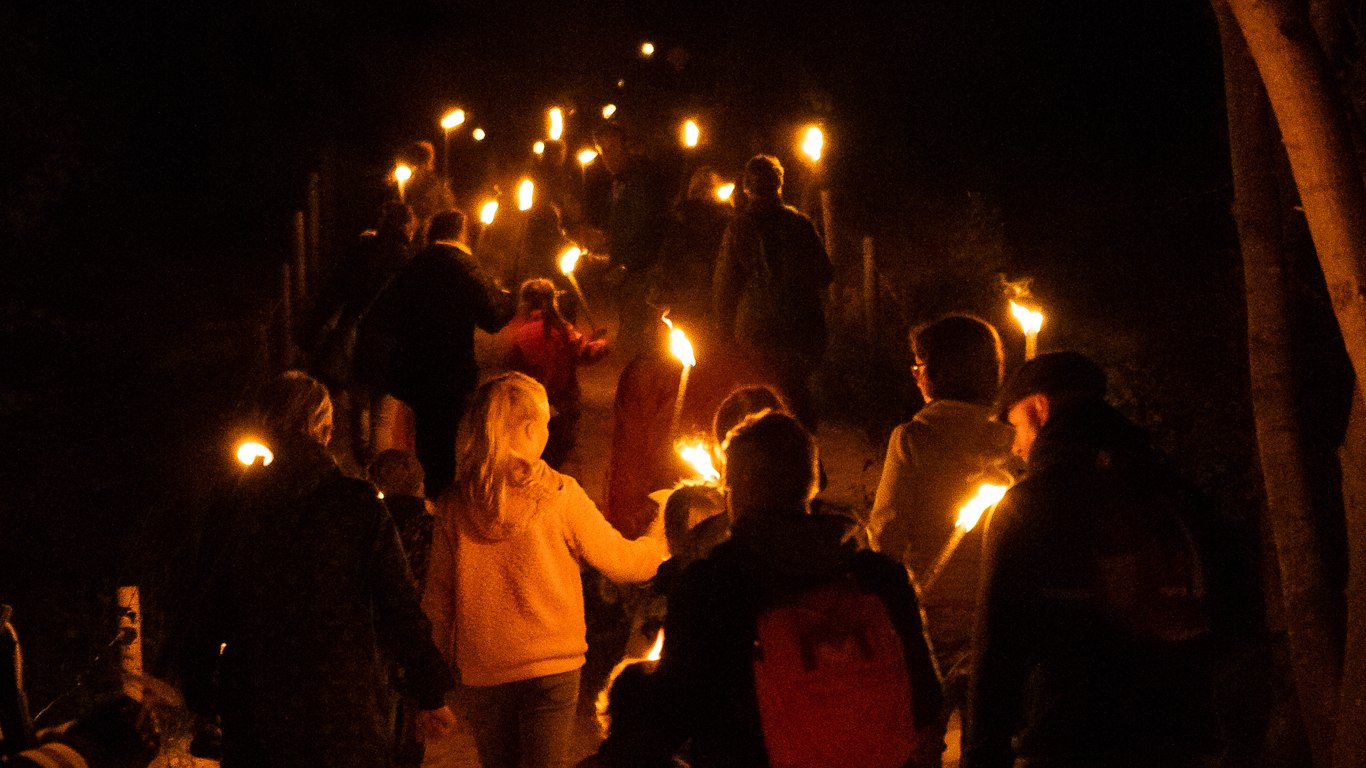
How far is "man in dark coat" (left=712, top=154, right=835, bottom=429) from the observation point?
782 centimetres

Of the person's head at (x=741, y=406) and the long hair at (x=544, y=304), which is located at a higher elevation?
the long hair at (x=544, y=304)

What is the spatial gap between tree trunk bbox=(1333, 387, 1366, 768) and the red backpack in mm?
2500

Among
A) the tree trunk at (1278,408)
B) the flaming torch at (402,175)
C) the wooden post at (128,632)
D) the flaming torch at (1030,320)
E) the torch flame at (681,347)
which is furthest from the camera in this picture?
the flaming torch at (402,175)

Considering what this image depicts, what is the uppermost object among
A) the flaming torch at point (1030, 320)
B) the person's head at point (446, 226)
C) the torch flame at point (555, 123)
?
the torch flame at point (555, 123)

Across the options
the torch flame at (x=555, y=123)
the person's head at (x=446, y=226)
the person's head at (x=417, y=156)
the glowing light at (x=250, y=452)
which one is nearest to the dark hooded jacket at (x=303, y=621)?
the glowing light at (x=250, y=452)

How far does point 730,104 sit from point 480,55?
833 cm

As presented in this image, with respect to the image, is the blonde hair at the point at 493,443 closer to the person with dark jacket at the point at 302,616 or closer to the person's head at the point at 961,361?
the person with dark jacket at the point at 302,616

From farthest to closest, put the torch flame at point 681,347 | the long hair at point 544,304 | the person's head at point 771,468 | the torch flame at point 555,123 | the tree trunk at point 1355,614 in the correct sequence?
the torch flame at point 555,123 → the long hair at point 544,304 → the torch flame at point 681,347 → the tree trunk at point 1355,614 → the person's head at point 771,468

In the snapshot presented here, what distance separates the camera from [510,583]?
15.3 feet

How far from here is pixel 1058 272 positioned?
11.9 m

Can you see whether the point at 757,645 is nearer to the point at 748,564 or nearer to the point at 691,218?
the point at 748,564

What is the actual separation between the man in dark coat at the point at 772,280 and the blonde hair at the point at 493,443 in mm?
3219

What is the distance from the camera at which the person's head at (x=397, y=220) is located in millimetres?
8258

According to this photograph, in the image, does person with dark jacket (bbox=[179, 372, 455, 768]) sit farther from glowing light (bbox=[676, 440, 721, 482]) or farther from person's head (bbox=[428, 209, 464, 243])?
person's head (bbox=[428, 209, 464, 243])
